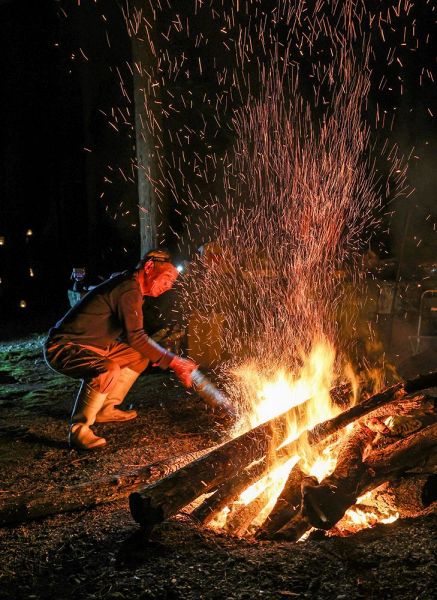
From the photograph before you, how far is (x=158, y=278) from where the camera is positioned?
4.71 metres

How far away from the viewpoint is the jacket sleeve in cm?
465

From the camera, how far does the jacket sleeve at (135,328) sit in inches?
183

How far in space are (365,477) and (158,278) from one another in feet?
7.96

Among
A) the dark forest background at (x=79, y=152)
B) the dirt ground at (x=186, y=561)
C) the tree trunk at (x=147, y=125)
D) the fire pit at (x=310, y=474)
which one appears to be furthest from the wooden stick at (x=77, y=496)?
the dark forest background at (x=79, y=152)

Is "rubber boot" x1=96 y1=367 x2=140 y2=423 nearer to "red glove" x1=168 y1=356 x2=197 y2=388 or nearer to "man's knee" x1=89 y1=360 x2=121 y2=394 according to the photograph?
"man's knee" x1=89 y1=360 x2=121 y2=394

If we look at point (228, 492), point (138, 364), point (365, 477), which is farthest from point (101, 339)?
point (365, 477)

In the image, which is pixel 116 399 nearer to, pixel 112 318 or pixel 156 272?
pixel 112 318

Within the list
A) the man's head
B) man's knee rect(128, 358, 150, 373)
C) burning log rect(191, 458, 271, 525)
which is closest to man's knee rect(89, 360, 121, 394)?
man's knee rect(128, 358, 150, 373)

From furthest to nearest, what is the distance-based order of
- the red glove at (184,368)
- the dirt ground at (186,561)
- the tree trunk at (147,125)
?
the tree trunk at (147,125) → the red glove at (184,368) → the dirt ground at (186,561)

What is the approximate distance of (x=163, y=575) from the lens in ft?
8.96

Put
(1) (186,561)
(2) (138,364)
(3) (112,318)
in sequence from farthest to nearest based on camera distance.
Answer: (2) (138,364), (3) (112,318), (1) (186,561)

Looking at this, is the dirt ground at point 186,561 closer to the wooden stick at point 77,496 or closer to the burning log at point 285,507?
the wooden stick at point 77,496

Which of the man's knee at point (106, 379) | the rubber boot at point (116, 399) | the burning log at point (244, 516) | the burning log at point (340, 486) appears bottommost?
the rubber boot at point (116, 399)

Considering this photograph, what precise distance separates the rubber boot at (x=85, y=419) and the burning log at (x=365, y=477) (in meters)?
2.21
